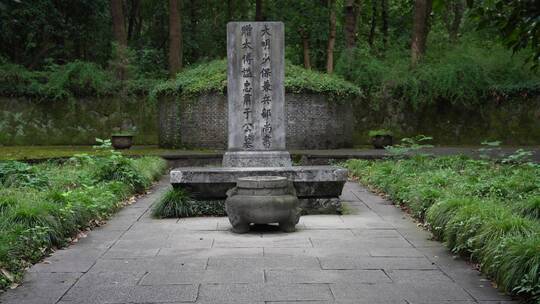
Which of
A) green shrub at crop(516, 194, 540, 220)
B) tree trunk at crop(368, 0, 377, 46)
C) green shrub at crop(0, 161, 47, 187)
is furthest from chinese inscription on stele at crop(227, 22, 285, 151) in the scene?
tree trunk at crop(368, 0, 377, 46)

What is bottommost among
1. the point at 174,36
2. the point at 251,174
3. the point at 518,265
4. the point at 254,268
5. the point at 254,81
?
the point at 254,268

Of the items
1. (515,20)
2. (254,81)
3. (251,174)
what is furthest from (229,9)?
(515,20)

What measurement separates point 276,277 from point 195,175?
131 inches

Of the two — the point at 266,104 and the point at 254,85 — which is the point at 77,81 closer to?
the point at 254,85

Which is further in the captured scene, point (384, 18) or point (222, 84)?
point (384, 18)

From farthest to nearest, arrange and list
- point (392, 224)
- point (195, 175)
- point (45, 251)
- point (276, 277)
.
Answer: point (195, 175), point (392, 224), point (45, 251), point (276, 277)

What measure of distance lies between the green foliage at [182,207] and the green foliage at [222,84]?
9705mm

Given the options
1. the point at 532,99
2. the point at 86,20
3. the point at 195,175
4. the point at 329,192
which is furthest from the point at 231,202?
the point at 86,20

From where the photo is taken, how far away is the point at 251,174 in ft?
26.5

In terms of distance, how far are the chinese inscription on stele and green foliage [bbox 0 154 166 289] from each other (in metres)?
2.20

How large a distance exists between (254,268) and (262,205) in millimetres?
1466

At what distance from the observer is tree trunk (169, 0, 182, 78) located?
19.8 metres

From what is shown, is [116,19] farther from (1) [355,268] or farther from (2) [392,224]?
(1) [355,268]

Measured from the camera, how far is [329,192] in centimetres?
816
